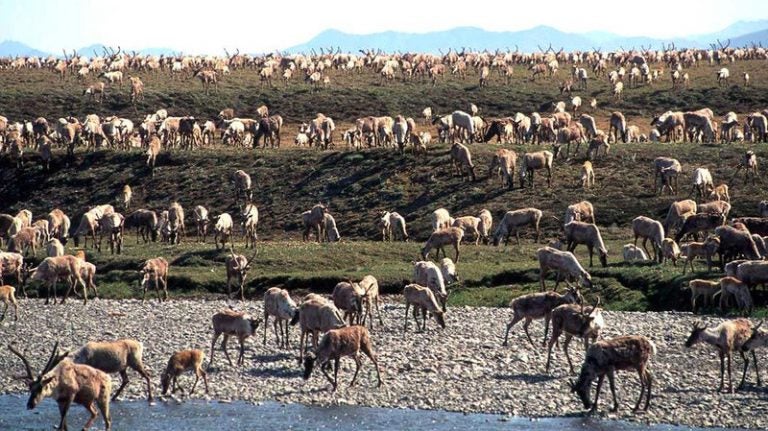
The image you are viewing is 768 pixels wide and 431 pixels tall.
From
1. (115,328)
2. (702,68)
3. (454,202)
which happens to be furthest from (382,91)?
(115,328)

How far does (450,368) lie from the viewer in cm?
2691

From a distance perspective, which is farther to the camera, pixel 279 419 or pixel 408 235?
pixel 408 235

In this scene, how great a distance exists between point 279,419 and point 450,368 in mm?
4609

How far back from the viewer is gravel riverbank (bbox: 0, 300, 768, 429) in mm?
24203

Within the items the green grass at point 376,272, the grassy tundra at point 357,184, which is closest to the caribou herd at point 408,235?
the green grass at point 376,272

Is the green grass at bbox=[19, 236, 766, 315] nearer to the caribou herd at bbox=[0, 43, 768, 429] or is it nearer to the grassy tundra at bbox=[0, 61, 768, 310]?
the grassy tundra at bbox=[0, 61, 768, 310]

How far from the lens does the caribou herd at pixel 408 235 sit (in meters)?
24.8

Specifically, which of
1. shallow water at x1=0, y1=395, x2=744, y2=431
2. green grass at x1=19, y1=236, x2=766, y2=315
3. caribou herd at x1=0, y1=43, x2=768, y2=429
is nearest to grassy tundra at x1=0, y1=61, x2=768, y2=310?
green grass at x1=19, y1=236, x2=766, y2=315

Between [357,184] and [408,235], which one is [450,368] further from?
[357,184]

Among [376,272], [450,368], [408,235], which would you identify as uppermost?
[450,368]

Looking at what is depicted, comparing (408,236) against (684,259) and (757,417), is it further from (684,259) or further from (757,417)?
(757,417)

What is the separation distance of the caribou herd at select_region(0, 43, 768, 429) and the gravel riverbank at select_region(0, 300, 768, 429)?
0.48 metres

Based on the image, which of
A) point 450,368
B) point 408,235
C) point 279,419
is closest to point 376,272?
point 408,235

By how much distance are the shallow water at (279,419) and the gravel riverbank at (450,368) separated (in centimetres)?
41
